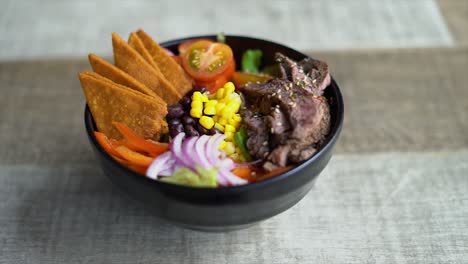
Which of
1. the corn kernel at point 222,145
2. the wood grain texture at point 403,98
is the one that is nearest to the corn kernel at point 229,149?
the corn kernel at point 222,145

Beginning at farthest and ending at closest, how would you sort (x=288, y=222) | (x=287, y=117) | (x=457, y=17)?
(x=457, y=17) → (x=288, y=222) → (x=287, y=117)

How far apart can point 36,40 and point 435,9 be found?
3487 mm

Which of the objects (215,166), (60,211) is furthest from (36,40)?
(215,166)

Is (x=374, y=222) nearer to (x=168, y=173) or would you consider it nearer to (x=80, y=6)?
(x=168, y=173)

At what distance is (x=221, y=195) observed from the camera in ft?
7.24

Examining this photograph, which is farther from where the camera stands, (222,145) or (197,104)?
(197,104)

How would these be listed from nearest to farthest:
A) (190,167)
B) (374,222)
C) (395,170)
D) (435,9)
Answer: (190,167) → (374,222) → (395,170) → (435,9)

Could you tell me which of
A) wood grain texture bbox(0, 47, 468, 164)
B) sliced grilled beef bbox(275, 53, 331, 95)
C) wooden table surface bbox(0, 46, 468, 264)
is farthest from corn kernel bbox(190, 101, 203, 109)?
wood grain texture bbox(0, 47, 468, 164)

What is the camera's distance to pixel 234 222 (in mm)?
2385

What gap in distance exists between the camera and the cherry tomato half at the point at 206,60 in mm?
2873

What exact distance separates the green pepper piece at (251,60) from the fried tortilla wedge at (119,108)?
2.35 feet

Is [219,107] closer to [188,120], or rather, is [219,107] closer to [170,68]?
[188,120]

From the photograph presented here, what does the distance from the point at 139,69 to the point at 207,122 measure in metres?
0.51

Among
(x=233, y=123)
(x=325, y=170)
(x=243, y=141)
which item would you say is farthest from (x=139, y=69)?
(x=325, y=170)
